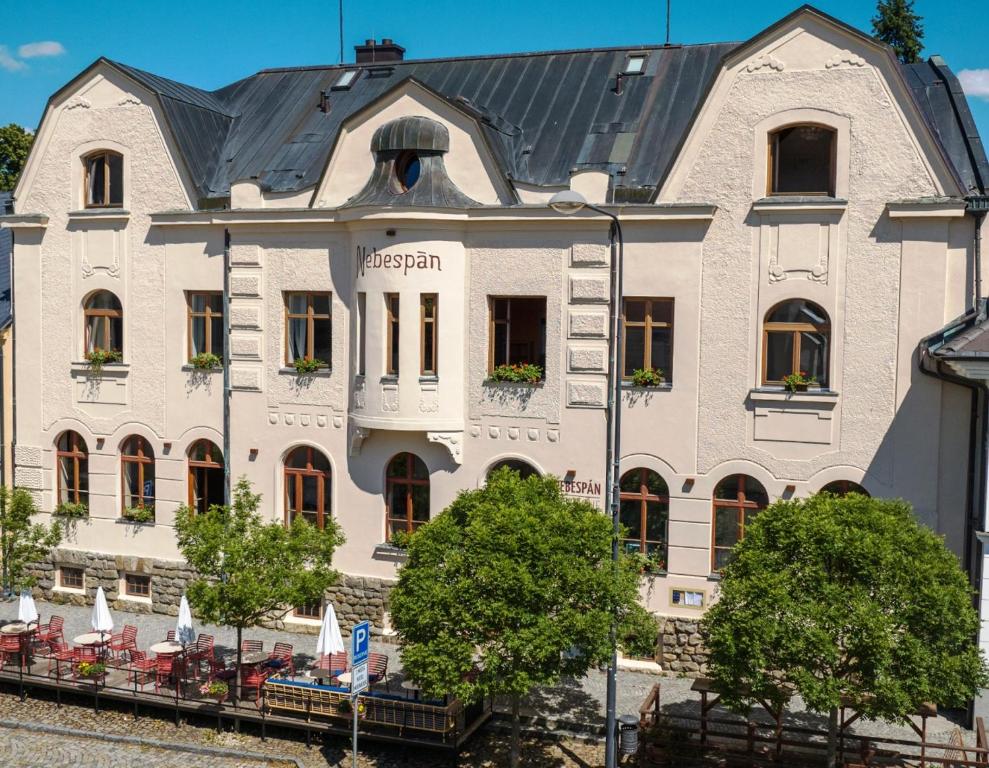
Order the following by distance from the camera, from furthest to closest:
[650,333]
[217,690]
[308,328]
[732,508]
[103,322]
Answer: [103,322] < [308,328] < [650,333] < [732,508] < [217,690]

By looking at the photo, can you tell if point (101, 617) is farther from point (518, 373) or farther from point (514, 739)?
point (518, 373)

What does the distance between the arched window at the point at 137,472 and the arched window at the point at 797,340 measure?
51.9 feet

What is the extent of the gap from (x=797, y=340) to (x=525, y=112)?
29.9ft

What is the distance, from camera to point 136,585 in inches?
1169

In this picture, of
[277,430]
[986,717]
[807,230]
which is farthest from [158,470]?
[986,717]

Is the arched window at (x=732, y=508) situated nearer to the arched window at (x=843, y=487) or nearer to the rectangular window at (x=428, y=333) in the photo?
the arched window at (x=843, y=487)

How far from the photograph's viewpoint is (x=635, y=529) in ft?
83.2

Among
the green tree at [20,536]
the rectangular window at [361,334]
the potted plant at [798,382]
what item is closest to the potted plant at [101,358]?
the green tree at [20,536]

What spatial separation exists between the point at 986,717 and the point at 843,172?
10.9 metres

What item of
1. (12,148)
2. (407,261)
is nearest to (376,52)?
(407,261)

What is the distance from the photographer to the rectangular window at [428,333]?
85.3 feet

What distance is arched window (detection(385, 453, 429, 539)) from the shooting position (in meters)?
27.0

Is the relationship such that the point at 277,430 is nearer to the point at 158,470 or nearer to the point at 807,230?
the point at 158,470

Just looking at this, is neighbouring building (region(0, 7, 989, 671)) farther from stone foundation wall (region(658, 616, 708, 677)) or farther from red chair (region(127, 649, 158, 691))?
red chair (region(127, 649, 158, 691))
